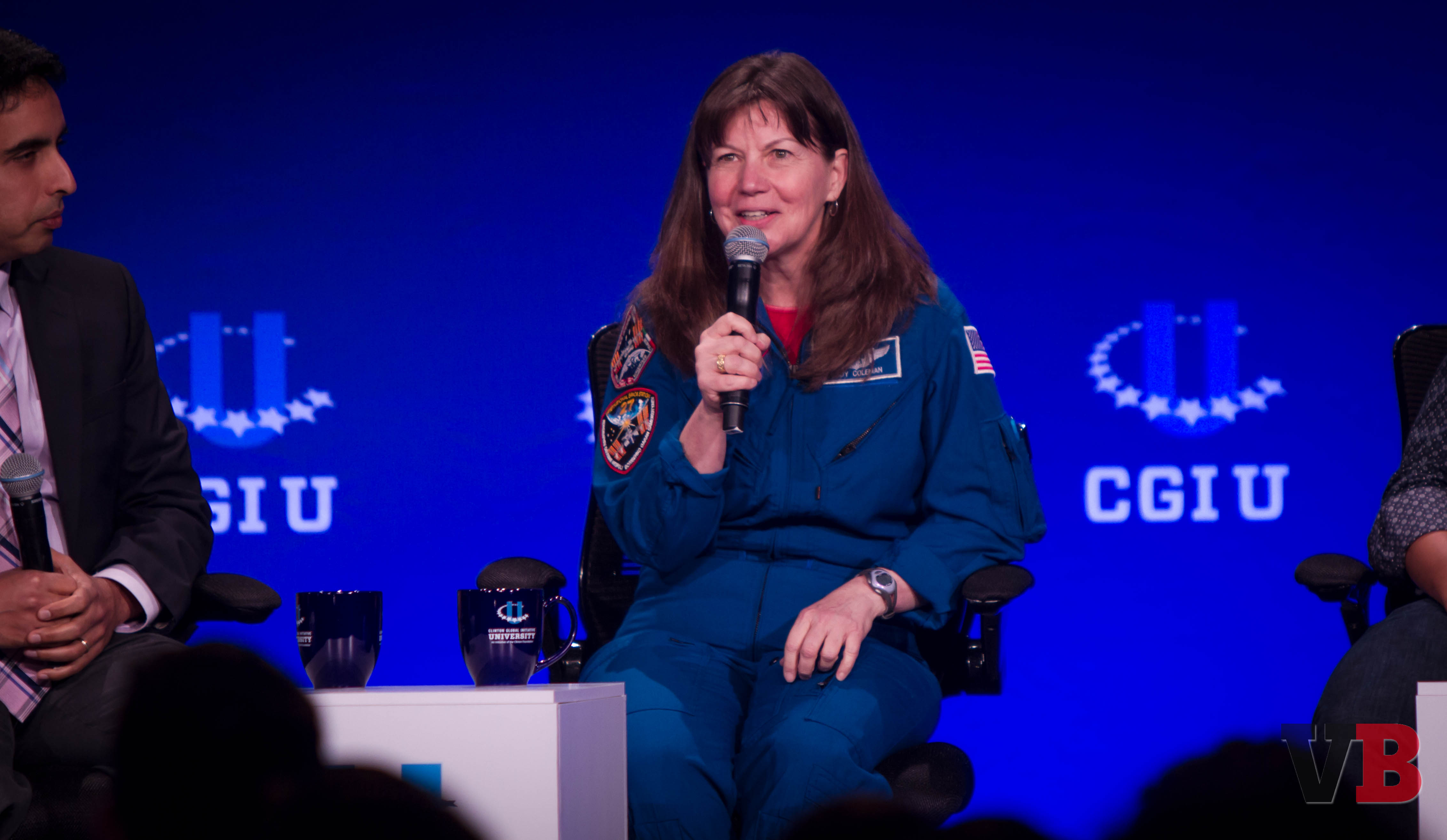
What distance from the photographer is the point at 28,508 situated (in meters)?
1.35

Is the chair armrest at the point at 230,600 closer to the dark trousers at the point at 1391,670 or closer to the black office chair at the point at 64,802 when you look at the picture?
the black office chair at the point at 64,802

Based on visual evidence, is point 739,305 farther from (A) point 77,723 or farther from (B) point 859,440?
(A) point 77,723

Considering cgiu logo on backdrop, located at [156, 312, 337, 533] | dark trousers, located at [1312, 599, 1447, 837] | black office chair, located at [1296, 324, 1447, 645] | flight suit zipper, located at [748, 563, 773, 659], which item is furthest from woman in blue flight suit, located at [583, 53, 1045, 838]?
cgiu logo on backdrop, located at [156, 312, 337, 533]

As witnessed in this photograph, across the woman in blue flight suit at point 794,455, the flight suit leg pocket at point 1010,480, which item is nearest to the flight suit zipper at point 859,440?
the woman in blue flight suit at point 794,455

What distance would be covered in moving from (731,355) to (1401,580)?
3.57 feet

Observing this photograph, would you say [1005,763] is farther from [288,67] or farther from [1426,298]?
[288,67]

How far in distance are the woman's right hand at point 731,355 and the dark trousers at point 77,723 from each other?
2.42ft

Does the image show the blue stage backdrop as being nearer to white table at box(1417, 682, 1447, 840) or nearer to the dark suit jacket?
the dark suit jacket

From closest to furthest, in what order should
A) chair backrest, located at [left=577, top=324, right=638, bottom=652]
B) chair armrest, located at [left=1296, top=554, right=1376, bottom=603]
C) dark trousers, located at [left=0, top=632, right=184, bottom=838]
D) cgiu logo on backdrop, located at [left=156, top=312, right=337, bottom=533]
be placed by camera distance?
dark trousers, located at [left=0, top=632, right=184, bottom=838]
chair armrest, located at [left=1296, top=554, right=1376, bottom=603]
chair backrest, located at [left=577, top=324, right=638, bottom=652]
cgiu logo on backdrop, located at [left=156, top=312, right=337, bottom=533]

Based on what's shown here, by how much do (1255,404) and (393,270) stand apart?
7.62 feet

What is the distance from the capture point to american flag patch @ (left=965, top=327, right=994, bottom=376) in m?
1.74

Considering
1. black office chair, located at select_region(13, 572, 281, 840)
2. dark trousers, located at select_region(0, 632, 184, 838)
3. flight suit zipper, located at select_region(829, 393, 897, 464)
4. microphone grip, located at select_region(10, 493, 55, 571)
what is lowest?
black office chair, located at select_region(13, 572, 281, 840)

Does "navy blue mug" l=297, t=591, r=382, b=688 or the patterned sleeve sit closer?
"navy blue mug" l=297, t=591, r=382, b=688

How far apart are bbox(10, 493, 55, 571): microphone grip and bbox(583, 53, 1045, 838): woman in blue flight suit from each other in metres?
0.70
